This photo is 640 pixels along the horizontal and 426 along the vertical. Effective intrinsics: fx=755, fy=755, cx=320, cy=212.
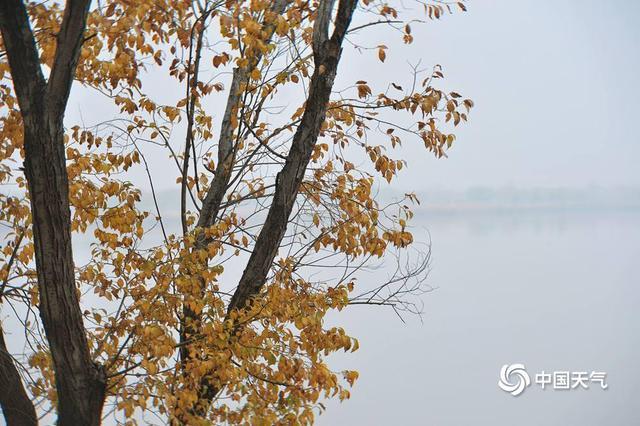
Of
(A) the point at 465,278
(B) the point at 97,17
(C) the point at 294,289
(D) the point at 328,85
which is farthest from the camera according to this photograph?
(A) the point at 465,278

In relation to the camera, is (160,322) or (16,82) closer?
(16,82)

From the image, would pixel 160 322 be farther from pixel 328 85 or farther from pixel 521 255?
pixel 521 255

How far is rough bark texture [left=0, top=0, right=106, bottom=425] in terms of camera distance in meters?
2.13

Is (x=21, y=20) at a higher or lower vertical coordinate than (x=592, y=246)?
lower

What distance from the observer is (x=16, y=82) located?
217cm

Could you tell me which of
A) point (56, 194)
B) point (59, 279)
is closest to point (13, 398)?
point (59, 279)

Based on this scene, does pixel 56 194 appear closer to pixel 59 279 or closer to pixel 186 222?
pixel 59 279

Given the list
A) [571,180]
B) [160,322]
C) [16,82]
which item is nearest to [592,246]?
[571,180]

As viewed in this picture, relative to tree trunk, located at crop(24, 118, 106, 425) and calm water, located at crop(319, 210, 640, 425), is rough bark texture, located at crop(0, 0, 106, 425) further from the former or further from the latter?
calm water, located at crop(319, 210, 640, 425)

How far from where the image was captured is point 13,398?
2.91 metres

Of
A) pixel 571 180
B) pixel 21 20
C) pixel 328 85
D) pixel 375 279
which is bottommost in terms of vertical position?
pixel 21 20

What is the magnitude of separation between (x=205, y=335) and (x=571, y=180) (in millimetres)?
6218

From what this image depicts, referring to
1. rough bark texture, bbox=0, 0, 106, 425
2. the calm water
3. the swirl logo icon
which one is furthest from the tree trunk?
the swirl logo icon

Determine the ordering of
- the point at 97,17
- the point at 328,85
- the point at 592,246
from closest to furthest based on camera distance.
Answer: the point at 97,17, the point at 328,85, the point at 592,246
